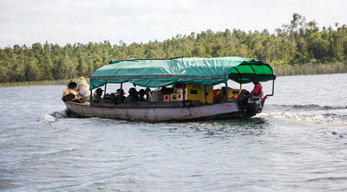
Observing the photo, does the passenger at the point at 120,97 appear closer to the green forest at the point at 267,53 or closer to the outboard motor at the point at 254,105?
the outboard motor at the point at 254,105

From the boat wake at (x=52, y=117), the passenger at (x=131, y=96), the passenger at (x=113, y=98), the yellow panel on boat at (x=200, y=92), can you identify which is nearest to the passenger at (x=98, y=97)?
the passenger at (x=113, y=98)

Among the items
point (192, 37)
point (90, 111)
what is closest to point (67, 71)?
point (192, 37)

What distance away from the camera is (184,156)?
41.1 feet

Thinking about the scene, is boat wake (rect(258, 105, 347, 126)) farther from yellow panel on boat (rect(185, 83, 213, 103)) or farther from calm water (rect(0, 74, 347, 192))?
yellow panel on boat (rect(185, 83, 213, 103))

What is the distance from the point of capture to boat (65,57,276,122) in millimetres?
17219

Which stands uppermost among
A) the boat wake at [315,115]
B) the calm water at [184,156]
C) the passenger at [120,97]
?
the passenger at [120,97]

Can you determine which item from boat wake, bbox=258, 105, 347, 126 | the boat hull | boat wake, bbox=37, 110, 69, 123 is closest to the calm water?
boat wake, bbox=258, 105, 347, 126

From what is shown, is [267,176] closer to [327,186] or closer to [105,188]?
[327,186]

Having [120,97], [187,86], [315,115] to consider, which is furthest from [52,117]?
[315,115]

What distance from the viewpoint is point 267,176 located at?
9.98 metres

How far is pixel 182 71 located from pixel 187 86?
69 centimetres

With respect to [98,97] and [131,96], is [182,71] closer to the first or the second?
[131,96]

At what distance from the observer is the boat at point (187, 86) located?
56.5 feet

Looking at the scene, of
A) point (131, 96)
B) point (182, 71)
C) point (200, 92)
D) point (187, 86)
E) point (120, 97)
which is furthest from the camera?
point (120, 97)
